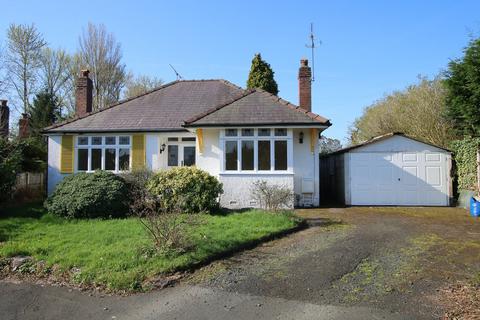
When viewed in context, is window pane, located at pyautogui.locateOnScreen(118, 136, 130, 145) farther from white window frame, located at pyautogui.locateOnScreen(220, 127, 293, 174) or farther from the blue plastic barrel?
the blue plastic barrel

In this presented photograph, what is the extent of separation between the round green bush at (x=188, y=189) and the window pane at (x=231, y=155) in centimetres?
186

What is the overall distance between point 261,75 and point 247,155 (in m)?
7.64

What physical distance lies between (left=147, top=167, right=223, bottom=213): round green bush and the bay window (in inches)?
176

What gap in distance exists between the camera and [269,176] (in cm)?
1346

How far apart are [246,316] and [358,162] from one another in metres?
11.7

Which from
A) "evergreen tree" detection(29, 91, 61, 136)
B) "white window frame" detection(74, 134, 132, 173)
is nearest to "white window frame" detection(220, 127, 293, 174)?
"white window frame" detection(74, 134, 132, 173)

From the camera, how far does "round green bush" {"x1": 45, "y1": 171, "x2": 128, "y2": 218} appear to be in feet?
36.7

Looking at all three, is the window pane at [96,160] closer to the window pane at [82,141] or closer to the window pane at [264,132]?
the window pane at [82,141]

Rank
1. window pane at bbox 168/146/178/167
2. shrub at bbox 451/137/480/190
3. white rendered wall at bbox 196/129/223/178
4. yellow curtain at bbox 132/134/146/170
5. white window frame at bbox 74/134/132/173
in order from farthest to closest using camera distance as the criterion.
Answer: window pane at bbox 168/146/178/167
white window frame at bbox 74/134/132/173
yellow curtain at bbox 132/134/146/170
white rendered wall at bbox 196/129/223/178
shrub at bbox 451/137/480/190

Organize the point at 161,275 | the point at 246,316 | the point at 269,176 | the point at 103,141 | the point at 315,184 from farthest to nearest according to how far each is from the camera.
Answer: the point at 103,141, the point at 315,184, the point at 269,176, the point at 161,275, the point at 246,316

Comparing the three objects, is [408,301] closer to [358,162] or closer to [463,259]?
[463,259]

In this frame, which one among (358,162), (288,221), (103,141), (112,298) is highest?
(103,141)

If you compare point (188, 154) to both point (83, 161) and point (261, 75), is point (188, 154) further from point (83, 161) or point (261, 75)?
point (261, 75)

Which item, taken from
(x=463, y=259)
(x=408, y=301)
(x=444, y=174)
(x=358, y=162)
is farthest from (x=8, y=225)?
(x=444, y=174)
